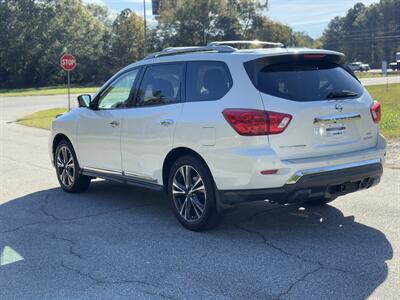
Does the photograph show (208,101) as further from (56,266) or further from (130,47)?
(130,47)

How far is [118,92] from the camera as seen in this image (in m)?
6.82

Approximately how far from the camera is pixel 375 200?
6711 mm

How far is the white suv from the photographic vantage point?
16.3 ft

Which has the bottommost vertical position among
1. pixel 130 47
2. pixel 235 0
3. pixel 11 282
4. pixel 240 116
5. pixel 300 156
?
pixel 11 282

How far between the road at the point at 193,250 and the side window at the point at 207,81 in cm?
145

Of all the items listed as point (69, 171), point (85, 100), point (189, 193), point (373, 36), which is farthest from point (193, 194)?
point (373, 36)

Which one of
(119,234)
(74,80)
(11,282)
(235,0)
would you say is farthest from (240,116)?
(235,0)

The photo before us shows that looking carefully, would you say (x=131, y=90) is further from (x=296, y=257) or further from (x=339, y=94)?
(x=296, y=257)

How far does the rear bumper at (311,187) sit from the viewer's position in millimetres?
4977

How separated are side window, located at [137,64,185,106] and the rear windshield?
0.99 metres

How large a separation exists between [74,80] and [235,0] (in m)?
35.2

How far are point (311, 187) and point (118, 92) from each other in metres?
2.98

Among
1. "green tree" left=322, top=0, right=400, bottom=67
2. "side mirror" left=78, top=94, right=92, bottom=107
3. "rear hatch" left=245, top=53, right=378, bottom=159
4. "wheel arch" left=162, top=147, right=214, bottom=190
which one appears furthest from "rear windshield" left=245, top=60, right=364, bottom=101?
"green tree" left=322, top=0, right=400, bottom=67

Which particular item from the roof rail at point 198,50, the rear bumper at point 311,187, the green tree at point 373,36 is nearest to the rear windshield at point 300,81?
the roof rail at point 198,50
